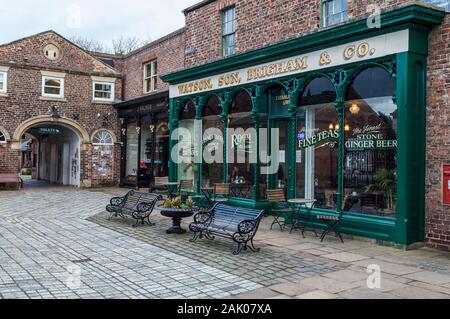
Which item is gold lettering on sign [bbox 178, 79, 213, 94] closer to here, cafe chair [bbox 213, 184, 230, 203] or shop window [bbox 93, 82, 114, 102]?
cafe chair [bbox 213, 184, 230, 203]

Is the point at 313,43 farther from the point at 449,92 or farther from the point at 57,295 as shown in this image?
Result: the point at 57,295

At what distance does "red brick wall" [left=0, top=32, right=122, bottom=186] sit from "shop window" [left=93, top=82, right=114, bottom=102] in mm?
273

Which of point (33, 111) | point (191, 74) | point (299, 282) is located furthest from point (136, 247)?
point (33, 111)

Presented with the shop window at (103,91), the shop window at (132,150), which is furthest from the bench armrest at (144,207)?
the shop window at (103,91)

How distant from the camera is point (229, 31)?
14.1 m

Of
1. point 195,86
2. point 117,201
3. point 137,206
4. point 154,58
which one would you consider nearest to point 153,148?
point 154,58

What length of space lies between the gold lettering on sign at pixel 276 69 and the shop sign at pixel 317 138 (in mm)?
1586

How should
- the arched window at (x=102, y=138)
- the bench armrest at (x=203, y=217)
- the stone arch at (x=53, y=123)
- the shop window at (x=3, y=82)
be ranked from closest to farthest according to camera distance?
the bench armrest at (x=203, y=217)
the shop window at (x=3, y=82)
the stone arch at (x=53, y=123)
the arched window at (x=102, y=138)

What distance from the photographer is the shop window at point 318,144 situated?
396 inches

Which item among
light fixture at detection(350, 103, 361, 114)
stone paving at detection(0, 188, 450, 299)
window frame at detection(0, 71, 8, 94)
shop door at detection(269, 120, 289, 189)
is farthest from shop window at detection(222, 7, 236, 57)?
window frame at detection(0, 71, 8, 94)

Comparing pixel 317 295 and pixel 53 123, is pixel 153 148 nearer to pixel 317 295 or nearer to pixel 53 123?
pixel 53 123

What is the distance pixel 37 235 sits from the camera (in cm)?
931

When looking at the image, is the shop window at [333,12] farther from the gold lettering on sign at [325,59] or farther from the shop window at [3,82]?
the shop window at [3,82]

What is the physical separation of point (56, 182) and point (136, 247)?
2033 centimetres
